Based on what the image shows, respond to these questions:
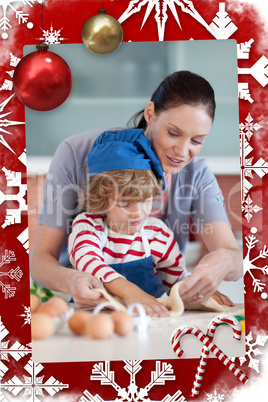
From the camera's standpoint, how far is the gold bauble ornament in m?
1.09

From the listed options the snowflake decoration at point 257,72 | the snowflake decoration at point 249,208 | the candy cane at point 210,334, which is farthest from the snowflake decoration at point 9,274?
the snowflake decoration at point 257,72

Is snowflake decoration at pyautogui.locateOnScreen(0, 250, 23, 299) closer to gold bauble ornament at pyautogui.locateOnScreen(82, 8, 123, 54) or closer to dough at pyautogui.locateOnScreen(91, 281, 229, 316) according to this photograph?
dough at pyautogui.locateOnScreen(91, 281, 229, 316)

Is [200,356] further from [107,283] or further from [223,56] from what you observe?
[223,56]

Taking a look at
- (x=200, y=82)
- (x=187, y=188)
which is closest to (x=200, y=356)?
(x=187, y=188)

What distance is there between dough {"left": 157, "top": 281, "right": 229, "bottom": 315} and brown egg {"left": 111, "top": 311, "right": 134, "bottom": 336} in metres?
0.09

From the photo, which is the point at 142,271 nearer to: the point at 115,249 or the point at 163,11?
the point at 115,249

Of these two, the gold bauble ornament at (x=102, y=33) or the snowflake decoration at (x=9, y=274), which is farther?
the snowflake decoration at (x=9, y=274)

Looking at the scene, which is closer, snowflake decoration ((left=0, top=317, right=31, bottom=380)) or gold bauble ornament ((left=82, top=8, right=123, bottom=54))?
gold bauble ornament ((left=82, top=8, right=123, bottom=54))

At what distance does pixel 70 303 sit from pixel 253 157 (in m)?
0.56

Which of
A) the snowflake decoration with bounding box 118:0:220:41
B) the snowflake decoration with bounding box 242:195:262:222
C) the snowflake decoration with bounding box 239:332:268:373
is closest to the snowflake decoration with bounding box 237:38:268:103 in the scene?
the snowflake decoration with bounding box 118:0:220:41

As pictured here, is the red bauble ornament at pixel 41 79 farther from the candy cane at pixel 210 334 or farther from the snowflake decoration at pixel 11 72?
the candy cane at pixel 210 334

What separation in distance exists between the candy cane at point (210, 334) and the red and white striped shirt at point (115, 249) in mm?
126

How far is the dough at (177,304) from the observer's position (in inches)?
45.6

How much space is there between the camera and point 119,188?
113 cm
